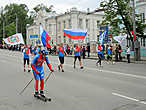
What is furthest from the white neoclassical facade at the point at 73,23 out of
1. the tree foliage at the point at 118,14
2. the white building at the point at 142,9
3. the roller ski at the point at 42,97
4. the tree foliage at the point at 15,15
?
the roller ski at the point at 42,97

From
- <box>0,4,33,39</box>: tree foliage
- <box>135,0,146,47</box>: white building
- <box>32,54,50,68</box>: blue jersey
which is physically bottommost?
<box>32,54,50,68</box>: blue jersey

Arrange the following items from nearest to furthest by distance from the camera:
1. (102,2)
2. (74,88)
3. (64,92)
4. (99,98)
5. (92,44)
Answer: (99,98)
(64,92)
(74,88)
(102,2)
(92,44)

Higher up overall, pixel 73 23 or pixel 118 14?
pixel 73 23

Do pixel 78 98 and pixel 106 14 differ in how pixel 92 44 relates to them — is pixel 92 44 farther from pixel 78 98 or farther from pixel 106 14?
pixel 78 98

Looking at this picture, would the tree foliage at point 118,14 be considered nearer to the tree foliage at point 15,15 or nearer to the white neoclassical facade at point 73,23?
the white neoclassical facade at point 73,23

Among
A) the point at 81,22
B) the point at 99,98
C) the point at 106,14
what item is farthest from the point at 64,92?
the point at 81,22

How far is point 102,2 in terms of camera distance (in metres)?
22.0

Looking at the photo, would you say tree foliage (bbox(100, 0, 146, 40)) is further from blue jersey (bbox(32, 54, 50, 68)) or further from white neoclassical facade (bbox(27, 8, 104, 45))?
white neoclassical facade (bbox(27, 8, 104, 45))

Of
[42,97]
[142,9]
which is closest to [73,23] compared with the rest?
[142,9]

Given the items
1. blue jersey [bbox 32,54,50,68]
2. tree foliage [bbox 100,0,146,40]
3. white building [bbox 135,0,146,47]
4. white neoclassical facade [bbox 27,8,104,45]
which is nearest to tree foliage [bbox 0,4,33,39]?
white neoclassical facade [bbox 27,8,104,45]

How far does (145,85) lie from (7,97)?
534cm

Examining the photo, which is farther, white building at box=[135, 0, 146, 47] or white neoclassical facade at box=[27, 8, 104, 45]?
white neoclassical facade at box=[27, 8, 104, 45]

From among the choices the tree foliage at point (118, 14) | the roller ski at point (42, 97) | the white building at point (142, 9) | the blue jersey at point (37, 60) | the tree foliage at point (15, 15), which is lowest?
the roller ski at point (42, 97)

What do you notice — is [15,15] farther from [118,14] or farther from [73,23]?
[118,14]
